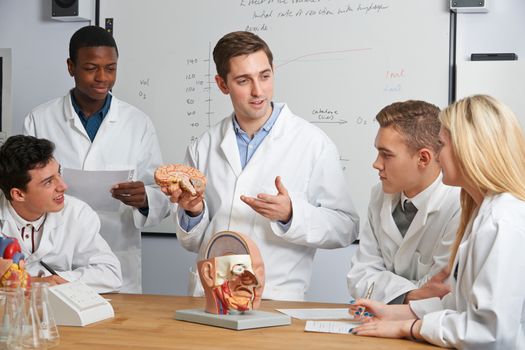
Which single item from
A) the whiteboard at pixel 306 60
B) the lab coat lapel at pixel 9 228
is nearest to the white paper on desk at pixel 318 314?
the lab coat lapel at pixel 9 228

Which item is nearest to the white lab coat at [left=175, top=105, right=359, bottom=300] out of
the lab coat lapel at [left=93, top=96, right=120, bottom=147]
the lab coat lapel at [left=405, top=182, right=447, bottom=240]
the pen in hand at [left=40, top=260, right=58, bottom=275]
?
the lab coat lapel at [left=405, top=182, right=447, bottom=240]

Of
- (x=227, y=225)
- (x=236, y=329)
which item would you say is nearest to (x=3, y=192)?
(x=227, y=225)

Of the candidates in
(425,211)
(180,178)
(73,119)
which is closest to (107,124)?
(73,119)

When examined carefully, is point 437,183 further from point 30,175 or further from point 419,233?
point 30,175

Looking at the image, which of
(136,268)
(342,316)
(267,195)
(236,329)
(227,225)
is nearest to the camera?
(236,329)

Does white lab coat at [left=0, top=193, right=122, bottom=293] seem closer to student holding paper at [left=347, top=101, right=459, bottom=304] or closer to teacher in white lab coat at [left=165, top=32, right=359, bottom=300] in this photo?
teacher in white lab coat at [left=165, top=32, right=359, bottom=300]

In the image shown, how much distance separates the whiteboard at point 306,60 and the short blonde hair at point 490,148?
1.64 meters

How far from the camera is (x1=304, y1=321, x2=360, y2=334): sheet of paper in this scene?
2.15 m

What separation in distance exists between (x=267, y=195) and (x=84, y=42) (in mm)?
1254

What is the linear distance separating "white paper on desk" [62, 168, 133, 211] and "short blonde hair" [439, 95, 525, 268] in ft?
5.28

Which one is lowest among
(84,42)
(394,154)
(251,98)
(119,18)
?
(394,154)

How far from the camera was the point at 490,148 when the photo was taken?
200cm

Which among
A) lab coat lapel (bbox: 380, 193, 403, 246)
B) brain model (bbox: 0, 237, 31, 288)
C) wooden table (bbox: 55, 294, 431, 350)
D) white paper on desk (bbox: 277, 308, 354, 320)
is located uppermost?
lab coat lapel (bbox: 380, 193, 403, 246)

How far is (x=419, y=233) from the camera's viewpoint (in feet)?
8.22
